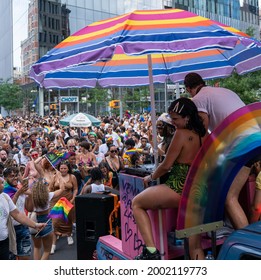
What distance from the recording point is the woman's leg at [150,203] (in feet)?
11.0

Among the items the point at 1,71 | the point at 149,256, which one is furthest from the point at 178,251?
the point at 1,71

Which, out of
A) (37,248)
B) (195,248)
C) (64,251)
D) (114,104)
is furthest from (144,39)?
(114,104)

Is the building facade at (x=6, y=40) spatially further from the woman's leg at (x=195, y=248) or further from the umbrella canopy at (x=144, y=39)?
the woman's leg at (x=195, y=248)

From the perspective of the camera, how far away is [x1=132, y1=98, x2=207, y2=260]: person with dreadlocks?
3.36 metres

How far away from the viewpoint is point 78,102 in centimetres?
5147

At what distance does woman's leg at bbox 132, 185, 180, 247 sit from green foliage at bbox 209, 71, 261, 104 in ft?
59.8

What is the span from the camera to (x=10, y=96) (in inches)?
2383

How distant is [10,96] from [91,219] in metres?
58.0

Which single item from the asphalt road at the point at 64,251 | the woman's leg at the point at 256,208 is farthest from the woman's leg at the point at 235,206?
the asphalt road at the point at 64,251

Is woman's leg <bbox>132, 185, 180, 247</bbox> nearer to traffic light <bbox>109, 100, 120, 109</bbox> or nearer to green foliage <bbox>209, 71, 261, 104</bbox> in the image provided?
green foliage <bbox>209, 71, 261, 104</bbox>

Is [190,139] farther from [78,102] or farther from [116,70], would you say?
[78,102]

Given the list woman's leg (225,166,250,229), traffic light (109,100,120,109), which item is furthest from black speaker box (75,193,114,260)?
traffic light (109,100,120,109)

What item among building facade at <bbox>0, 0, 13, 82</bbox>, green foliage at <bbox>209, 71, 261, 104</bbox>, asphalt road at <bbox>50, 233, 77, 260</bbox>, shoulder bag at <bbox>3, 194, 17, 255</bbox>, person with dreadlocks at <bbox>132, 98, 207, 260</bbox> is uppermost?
building facade at <bbox>0, 0, 13, 82</bbox>

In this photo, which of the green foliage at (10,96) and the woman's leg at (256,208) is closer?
the woman's leg at (256,208)
